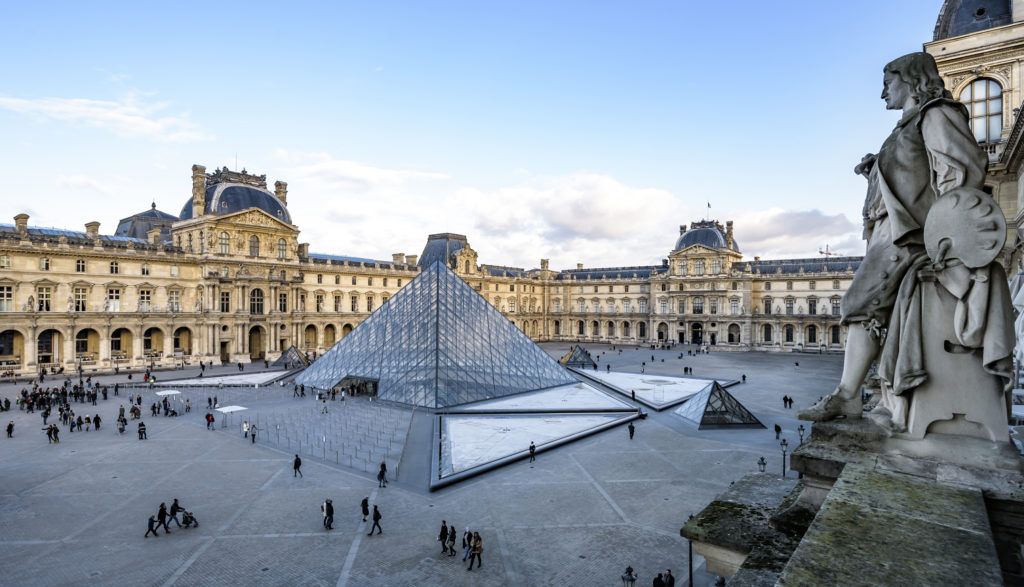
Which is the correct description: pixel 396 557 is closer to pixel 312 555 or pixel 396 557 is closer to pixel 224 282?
pixel 312 555

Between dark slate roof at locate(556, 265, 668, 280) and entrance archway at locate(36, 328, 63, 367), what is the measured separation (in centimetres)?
5591

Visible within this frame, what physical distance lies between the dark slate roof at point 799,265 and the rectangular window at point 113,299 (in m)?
59.8

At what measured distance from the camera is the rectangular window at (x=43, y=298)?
36781mm

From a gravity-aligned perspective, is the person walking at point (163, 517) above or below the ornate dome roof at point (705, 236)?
below

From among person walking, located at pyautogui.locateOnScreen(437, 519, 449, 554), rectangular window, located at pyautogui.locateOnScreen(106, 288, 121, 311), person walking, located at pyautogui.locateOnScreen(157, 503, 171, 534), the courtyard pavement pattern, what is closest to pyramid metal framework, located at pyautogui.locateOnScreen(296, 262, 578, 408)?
the courtyard pavement pattern

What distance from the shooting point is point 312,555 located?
10898 millimetres

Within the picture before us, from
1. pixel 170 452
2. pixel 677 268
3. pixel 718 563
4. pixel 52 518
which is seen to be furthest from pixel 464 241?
pixel 718 563

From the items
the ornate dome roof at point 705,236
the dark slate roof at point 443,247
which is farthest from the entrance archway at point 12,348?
the ornate dome roof at point 705,236

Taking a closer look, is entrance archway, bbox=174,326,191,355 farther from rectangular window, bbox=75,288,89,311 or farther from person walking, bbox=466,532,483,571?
person walking, bbox=466,532,483,571

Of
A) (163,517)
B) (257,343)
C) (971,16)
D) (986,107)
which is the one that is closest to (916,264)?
(163,517)

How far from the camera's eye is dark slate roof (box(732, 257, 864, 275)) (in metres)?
57.6

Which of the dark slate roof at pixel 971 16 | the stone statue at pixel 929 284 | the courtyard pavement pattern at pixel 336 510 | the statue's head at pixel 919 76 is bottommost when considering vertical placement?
the courtyard pavement pattern at pixel 336 510

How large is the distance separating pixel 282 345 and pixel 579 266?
150ft

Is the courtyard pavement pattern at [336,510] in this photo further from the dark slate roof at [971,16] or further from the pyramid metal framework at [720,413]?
the dark slate roof at [971,16]
